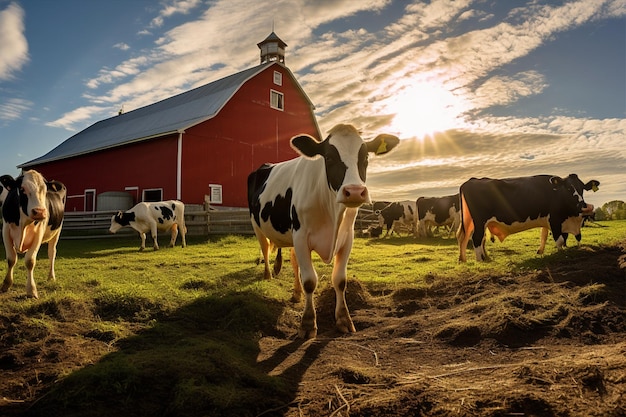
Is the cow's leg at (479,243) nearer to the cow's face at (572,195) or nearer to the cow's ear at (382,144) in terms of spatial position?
the cow's face at (572,195)

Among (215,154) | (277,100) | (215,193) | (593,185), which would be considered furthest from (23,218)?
(277,100)

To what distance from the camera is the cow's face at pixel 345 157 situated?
4.29 m

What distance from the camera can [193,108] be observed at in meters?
24.0

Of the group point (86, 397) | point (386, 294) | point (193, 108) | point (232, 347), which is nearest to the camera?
point (86, 397)

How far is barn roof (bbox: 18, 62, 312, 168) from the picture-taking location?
73.6 ft

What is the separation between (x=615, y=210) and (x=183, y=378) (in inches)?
1326

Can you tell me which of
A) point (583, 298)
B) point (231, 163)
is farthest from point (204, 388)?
point (231, 163)

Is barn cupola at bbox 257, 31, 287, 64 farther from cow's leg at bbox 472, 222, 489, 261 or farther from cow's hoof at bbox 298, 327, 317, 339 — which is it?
cow's hoof at bbox 298, 327, 317, 339

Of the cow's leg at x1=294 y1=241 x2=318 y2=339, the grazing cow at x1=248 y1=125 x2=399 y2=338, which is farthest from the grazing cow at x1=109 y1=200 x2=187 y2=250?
the cow's leg at x1=294 y1=241 x2=318 y2=339

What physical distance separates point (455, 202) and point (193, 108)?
13.9 metres

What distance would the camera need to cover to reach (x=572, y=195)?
34.1 feet

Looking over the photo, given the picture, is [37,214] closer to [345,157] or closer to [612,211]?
[345,157]

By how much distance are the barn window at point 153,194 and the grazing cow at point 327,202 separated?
17119mm

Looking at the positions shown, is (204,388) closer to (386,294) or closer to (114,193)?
(386,294)
